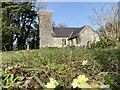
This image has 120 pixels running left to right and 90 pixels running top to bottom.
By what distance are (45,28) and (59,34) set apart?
4294 mm

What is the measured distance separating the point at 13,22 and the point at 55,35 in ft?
30.6

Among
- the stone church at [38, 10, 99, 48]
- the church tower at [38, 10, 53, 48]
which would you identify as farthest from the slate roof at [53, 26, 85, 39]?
the church tower at [38, 10, 53, 48]

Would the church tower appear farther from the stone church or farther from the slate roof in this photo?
the slate roof

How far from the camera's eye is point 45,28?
3014cm

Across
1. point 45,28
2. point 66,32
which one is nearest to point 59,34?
point 66,32

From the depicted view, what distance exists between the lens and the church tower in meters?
27.9

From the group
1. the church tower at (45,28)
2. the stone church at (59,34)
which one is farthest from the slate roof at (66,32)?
the church tower at (45,28)

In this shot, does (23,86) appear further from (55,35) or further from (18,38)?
(55,35)

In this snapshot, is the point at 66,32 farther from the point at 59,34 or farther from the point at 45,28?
the point at 45,28

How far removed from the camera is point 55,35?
33.3m

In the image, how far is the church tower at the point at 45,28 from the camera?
27.9m

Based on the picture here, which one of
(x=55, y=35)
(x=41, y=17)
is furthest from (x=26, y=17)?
(x=55, y=35)

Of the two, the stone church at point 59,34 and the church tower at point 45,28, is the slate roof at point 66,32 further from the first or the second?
the church tower at point 45,28

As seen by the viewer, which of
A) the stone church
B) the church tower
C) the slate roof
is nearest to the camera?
the church tower
